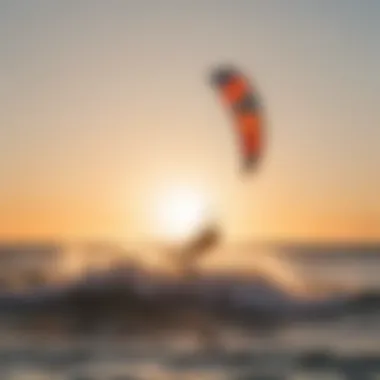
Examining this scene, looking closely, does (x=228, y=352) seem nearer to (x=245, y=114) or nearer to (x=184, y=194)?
(x=184, y=194)

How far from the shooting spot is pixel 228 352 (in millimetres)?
1376

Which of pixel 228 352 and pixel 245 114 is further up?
pixel 245 114

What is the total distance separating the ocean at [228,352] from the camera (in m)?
1.37

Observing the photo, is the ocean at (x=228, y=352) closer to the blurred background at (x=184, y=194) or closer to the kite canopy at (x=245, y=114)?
the blurred background at (x=184, y=194)

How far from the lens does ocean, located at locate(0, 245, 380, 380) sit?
137 cm

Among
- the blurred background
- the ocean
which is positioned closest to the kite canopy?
the blurred background

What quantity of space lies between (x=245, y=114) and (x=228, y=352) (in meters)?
0.39

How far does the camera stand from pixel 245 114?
56.6 inches

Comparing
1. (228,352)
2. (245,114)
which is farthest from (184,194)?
(228,352)

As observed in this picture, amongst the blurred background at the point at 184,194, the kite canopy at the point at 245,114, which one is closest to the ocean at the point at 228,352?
the blurred background at the point at 184,194

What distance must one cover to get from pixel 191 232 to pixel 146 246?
0.08 m

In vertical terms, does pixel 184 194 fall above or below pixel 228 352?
above

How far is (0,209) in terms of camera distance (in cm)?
141

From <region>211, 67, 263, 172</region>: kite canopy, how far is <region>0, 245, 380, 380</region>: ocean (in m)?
A: 0.21
